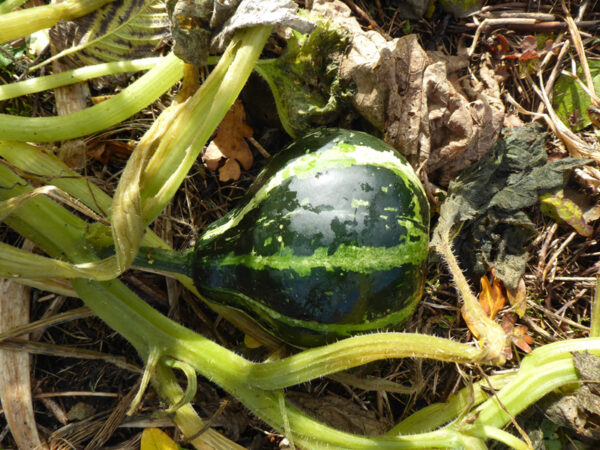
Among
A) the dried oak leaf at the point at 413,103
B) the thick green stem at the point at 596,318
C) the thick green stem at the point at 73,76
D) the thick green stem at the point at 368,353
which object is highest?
the thick green stem at the point at 73,76

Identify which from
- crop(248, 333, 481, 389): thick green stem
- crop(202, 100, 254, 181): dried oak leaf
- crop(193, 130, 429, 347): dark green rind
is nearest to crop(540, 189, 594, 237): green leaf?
crop(193, 130, 429, 347): dark green rind

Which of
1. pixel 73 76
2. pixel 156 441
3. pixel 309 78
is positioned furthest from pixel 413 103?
pixel 156 441

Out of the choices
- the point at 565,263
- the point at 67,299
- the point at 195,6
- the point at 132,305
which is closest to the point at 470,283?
the point at 565,263

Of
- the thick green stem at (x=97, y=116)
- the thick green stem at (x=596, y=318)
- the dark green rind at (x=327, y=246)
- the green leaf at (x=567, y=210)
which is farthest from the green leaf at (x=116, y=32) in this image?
the thick green stem at (x=596, y=318)

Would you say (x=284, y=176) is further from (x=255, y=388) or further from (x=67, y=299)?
(x=67, y=299)

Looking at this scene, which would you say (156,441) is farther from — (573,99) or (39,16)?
(573,99)

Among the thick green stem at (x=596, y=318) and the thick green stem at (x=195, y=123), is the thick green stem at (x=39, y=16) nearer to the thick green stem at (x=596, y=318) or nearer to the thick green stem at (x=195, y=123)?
the thick green stem at (x=195, y=123)
